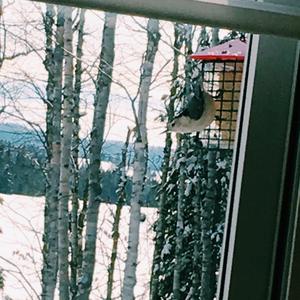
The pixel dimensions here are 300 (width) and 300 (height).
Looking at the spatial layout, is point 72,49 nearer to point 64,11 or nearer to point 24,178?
point 64,11

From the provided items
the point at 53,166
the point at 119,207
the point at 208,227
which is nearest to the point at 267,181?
the point at 208,227

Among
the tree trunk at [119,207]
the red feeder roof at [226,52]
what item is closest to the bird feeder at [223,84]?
the red feeder roof at [226,52]

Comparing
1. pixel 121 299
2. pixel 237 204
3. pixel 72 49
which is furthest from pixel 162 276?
pixel 72 49

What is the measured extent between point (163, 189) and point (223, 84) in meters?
0.21

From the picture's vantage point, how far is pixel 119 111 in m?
1.16

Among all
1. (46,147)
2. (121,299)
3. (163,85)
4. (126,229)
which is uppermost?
(163,85)

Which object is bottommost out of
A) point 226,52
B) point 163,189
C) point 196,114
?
point 163,189

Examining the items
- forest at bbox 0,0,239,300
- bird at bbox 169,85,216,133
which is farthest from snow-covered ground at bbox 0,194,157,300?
bird at bbox 169,85,216,133

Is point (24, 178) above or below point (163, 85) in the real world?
below

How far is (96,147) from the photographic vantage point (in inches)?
45.4

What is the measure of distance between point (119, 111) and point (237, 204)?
0.26m

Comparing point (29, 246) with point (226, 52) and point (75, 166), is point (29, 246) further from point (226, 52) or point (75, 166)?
point (226, 52)

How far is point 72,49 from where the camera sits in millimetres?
1134

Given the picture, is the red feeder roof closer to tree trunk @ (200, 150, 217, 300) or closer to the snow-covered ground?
tree trunk @ (200, 150, 217, 300)
